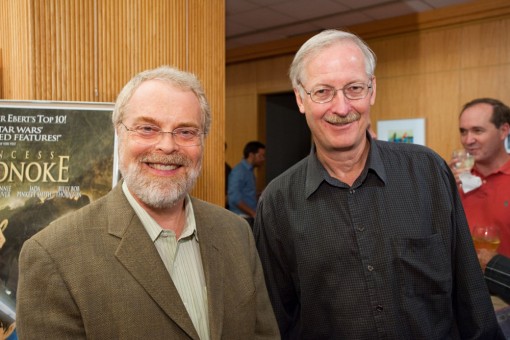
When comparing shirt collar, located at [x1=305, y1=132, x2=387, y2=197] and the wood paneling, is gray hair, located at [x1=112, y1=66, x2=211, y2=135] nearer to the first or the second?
shirt collar, located at [x1=305, y1=132, x2=387, y2=197]

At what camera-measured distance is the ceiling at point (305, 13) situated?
18.0 feet

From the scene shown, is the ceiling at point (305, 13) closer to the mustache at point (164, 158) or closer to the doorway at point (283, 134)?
the doorway at point (283, 134)

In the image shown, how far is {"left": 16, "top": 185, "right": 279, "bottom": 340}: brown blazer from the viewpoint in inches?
44.8

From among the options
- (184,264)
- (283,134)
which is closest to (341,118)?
(184,264)

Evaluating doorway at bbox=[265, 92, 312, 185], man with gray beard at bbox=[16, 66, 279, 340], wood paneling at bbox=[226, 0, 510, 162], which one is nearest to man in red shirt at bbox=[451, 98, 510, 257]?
man with gray beard at bbox=[16, 66, 279, 340]

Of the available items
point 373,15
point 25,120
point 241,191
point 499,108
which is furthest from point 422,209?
point 373,15

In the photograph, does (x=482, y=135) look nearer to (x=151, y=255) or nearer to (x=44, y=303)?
(x=151, y=255)

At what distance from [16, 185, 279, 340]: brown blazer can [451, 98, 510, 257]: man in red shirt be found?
5.85 ft

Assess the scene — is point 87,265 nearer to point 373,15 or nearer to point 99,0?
point 99,0

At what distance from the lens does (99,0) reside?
7.27 feet

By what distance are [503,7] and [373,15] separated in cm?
154

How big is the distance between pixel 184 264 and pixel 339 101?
0.74 m

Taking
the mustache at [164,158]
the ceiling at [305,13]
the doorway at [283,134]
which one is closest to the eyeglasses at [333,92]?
the mustache at [164,158]

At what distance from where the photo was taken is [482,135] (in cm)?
262
